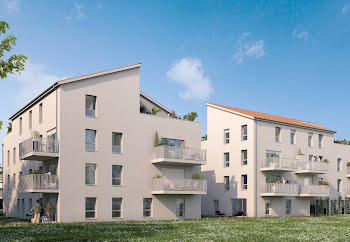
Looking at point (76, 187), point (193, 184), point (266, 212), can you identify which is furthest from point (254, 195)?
point (76, 187)

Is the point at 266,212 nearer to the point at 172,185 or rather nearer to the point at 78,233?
the point at 172,185

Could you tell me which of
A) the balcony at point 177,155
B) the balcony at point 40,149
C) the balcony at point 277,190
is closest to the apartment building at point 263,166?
the balcony at point 277,190

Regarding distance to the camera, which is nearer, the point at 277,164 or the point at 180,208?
the point at 180,208

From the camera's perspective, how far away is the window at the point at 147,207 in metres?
36.8

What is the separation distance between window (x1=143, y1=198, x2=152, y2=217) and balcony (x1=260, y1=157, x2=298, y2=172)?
1340 centimetres

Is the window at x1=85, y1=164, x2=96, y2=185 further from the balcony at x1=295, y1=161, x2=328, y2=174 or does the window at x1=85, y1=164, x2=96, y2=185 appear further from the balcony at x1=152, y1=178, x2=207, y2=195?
the balcony at x1=295, y1=161, x2=328, y2=174

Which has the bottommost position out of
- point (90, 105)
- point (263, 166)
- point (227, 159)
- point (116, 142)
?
point (263, 166)

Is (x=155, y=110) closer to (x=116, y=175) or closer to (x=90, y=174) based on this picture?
(x=116, y=175)

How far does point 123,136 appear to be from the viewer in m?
36.1

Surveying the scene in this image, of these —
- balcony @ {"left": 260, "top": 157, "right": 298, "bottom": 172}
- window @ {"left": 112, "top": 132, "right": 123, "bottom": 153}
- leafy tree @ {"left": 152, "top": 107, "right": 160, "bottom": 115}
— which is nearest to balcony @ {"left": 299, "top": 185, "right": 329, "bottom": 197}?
balcony @ {"left": 260, "top": 157, "right": 298, "bottom": 172}

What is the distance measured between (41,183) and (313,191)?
2868 cm

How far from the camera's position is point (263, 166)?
45125mm

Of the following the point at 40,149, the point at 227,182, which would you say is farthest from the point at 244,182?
the point at 40,149

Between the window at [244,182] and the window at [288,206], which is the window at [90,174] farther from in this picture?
the window at [288,206]
